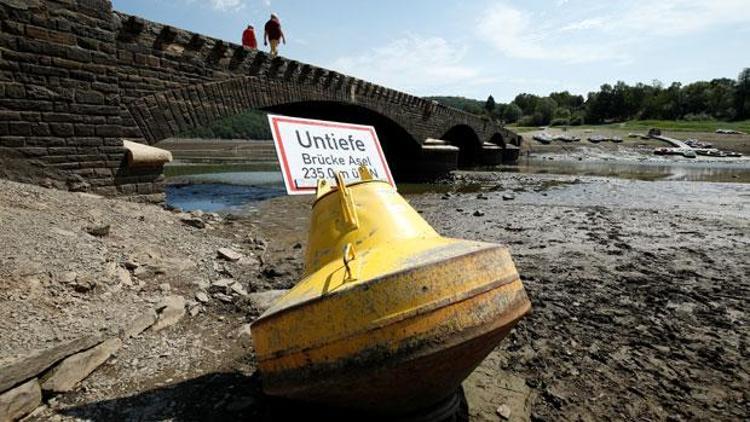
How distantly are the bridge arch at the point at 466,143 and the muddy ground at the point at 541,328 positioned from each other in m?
25.6

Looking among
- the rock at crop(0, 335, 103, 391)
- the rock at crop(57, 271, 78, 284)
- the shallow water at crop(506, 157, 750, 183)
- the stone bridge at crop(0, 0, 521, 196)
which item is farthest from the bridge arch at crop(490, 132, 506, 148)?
the rock at crop(0, 335, 103, 391)

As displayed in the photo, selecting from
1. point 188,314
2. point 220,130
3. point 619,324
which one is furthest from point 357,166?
point 220,130

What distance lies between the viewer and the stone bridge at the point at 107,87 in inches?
254

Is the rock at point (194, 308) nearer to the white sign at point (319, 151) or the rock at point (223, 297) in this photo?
the rock at point (223, 297)

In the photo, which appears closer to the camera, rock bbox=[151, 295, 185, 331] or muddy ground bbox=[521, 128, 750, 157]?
rock bbox=[151, 295, 185, 331]

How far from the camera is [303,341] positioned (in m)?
1.91

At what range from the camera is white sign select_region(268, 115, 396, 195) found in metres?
3.29

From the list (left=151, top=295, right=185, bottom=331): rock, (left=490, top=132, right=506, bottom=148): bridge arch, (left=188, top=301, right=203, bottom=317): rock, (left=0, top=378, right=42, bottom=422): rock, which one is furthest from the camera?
(left=490, top=132, right=506, bottom=148): bridge arch

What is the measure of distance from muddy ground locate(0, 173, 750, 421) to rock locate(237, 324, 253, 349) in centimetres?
8

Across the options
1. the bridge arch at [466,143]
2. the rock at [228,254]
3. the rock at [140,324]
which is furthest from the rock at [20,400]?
the bridge arch at [466,143]

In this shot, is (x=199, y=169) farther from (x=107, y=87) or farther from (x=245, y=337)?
(x=245, y=337)

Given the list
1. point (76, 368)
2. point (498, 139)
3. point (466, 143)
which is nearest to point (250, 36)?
point (76, 368)

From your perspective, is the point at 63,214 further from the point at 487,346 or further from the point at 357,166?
the point at 487,346

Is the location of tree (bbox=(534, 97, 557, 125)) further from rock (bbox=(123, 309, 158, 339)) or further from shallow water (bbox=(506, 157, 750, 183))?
rock (bbox=(123, 309, 158, 339))
